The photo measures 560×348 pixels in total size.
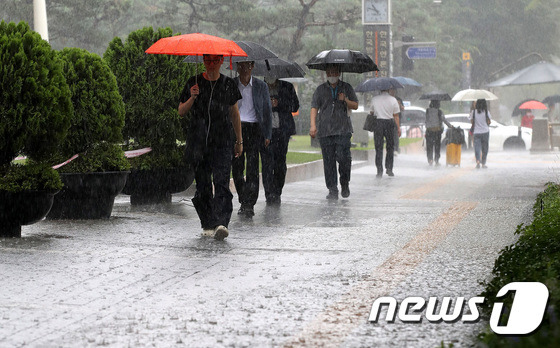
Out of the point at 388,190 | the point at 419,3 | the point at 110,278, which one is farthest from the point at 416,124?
the point at 110,278

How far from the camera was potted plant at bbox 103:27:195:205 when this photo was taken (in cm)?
1231

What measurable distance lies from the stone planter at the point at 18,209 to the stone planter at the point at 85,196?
4.70 ft

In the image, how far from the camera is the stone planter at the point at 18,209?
29.9 feet

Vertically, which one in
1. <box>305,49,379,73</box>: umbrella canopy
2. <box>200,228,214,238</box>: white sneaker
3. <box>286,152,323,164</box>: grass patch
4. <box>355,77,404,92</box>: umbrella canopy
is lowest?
<box>200,228,214,238</box>: white sneaker

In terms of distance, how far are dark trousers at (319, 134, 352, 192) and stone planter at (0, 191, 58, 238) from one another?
5.56 m

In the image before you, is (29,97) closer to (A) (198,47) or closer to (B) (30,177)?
(B) (30,177)

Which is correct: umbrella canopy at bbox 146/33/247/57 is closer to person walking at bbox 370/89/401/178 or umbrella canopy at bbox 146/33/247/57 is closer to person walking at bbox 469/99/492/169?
person walking at bbox 370/89/401/178

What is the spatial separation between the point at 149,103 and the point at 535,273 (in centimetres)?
776

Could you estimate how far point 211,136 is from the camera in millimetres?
9438

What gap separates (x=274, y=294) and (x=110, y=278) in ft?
4.40

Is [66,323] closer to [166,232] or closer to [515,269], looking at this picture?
[515,269]

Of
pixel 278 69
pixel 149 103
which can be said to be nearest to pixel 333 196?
pixel 278 69

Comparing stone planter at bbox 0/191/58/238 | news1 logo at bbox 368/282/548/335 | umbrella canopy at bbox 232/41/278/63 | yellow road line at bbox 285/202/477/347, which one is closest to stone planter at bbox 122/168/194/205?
umbrella canopy at bbox 232/41/278/63

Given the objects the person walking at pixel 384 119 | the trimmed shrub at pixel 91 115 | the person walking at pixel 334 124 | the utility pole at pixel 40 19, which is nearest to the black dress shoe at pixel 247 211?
the trimmed shrub at pixel 91 115
